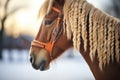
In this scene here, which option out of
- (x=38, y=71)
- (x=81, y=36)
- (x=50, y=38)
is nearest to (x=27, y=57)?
(x=38, y=71)

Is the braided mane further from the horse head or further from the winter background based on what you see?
the winter background

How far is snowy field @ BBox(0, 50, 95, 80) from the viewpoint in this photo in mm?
1062

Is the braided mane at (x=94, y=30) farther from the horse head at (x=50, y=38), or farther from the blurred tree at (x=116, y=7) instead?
the blurred tree at (x=116, y=7)

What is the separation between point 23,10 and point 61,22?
0.29m

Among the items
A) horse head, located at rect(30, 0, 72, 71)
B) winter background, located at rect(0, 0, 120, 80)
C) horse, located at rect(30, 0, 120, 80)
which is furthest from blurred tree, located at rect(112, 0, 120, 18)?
horse head, located at rect(30, 0, 72, 71)

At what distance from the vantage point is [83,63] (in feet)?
3.45

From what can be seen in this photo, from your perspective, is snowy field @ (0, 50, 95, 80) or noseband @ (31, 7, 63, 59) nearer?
noseband @ (31, 7, 63, 59)

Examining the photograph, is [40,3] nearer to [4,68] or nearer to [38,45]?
[38,45]

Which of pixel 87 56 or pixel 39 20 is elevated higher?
pixel 39 20

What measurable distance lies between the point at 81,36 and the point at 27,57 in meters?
0.34

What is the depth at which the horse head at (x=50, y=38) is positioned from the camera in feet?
3.04

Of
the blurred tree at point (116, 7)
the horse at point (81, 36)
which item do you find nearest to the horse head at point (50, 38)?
the horse at point (81, 36)

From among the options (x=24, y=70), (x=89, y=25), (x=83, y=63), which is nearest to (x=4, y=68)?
(x=24, y=70)

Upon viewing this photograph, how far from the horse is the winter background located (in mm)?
113
